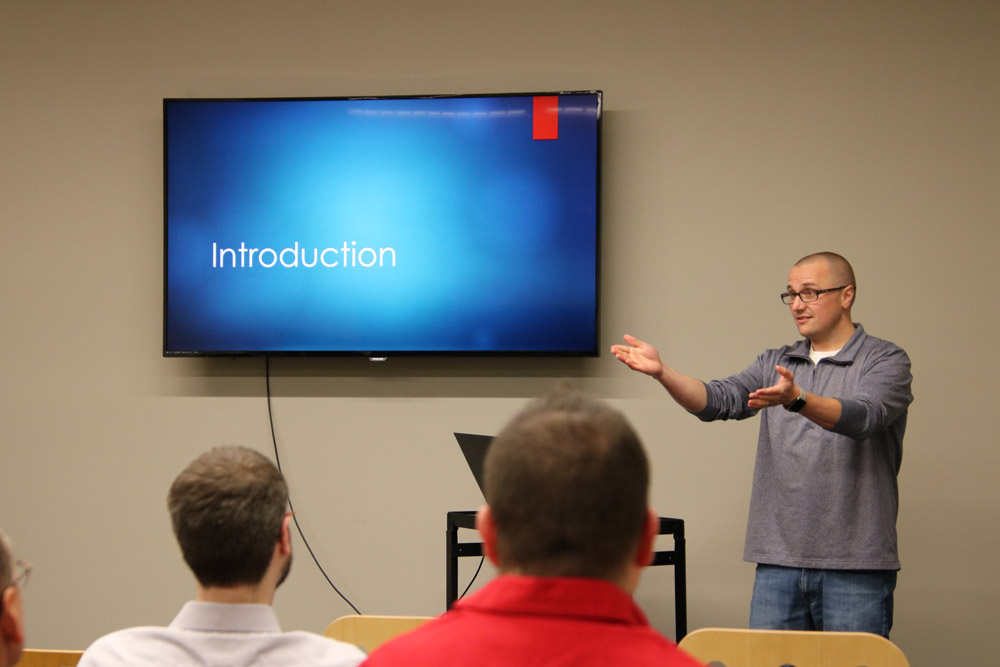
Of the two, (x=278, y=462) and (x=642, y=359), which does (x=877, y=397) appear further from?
(x=278, y=462)

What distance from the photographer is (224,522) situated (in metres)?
1.30

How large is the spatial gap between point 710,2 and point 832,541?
2.31 meters

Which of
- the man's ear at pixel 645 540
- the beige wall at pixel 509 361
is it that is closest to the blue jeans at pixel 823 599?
the beige wall at pixel 509 361

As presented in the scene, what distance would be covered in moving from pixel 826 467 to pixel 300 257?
2249mm

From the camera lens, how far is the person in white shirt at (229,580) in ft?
4.01

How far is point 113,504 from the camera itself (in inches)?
154

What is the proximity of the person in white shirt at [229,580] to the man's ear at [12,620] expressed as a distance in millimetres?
221

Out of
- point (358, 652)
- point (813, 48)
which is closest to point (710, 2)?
point (813, 48)

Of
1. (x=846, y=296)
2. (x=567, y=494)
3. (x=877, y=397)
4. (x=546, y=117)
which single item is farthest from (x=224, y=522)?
(x=546, y=117)

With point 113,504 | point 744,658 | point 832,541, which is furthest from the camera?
point 113,504

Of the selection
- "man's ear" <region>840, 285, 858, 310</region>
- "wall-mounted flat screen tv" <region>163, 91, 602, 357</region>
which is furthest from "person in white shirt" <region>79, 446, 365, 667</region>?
"wall-mounted flat screen tv" <region>163, 91, 602, 357</region>

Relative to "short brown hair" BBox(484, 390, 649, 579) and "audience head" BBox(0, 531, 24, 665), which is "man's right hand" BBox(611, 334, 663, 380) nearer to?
"short brown hair" BBox(484, 390, 649, 579)

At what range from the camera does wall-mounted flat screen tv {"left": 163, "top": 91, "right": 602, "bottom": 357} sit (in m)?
3.70

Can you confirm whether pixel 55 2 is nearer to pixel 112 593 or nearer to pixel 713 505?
pixel 112 593
